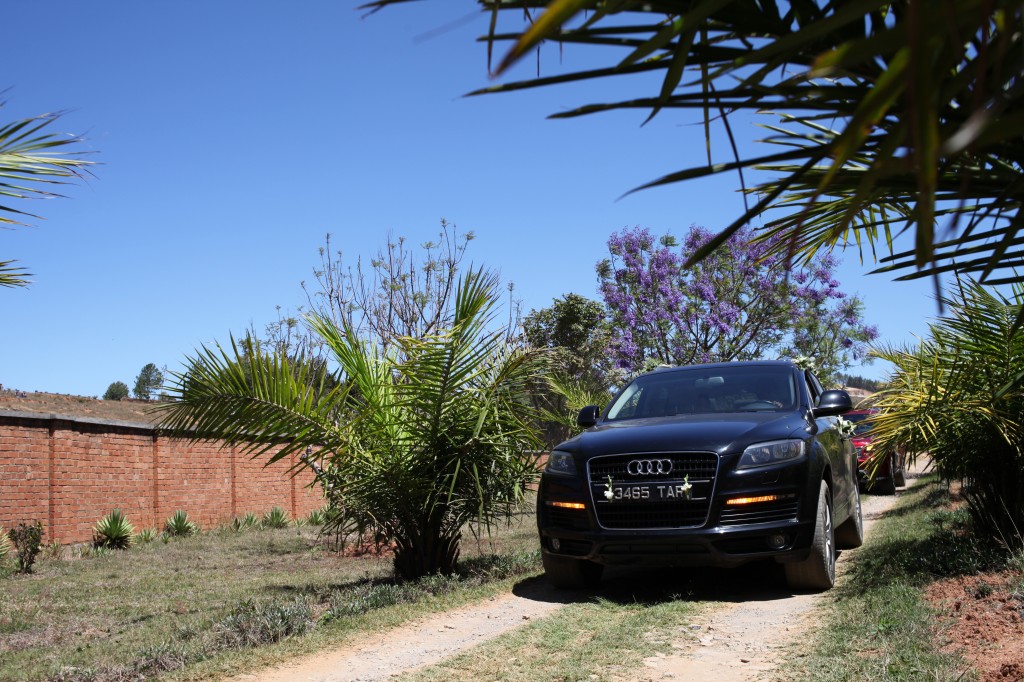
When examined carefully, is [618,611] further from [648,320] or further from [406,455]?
[648,320]

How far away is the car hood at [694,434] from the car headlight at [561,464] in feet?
0.19

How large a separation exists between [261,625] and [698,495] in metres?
3.26

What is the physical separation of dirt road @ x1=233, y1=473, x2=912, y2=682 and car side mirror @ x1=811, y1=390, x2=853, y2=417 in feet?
4.98

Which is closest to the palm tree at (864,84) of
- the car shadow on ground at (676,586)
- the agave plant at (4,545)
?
the car shadow on ground at (676,586)

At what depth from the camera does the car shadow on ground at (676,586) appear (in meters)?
7.15

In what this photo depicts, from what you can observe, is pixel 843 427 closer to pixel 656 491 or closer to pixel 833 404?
pixel 833 404

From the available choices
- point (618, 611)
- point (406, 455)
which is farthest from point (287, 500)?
point (618, 611)

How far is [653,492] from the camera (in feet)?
22.4

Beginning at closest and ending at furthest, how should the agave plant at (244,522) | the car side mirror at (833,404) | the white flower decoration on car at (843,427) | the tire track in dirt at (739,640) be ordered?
the tire track in dirt at (739,640) < the car side mirror at (833,404) < the white flower decoration on car at (843,427) < the agave plant at (244,522)

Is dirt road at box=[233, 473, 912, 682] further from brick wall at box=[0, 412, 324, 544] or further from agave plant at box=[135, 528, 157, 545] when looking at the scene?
agave plant at box=[135, 528, 157, 545]

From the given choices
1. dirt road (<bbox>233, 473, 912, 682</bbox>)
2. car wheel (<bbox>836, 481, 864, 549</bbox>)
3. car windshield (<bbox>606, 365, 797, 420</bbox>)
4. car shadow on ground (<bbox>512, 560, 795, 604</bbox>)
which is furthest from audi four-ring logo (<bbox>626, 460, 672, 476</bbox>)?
car wheel (<bbox>836, 481, 864, 549</bbox>)

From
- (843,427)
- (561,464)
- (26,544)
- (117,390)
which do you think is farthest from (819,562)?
(117,390)

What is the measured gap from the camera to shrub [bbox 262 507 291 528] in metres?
17.3

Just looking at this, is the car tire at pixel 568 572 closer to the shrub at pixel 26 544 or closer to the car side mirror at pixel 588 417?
the car side mirror at pixel 588 417
